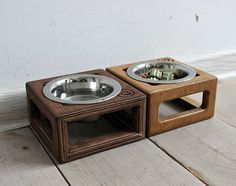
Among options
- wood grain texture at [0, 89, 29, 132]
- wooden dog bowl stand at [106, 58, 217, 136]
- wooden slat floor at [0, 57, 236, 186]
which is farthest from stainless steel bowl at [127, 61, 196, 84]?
wood grain texture at [0, 89, 29, 132]

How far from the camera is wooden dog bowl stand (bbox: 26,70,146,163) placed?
0.74 metres

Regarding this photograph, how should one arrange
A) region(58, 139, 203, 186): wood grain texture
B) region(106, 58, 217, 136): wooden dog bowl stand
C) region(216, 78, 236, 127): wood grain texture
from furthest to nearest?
region(216, 78, 236, 127): wood grain texture
region(106, 58, 217, 136): wooden dog bowl stand
region(58, 139, 203, 186): wood grain texture

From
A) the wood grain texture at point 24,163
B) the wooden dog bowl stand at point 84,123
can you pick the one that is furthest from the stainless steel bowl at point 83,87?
the wood grain texture at point 24,163

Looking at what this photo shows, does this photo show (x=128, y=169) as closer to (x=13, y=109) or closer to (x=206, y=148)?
(x=206, y=148)

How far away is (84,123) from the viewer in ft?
3.03

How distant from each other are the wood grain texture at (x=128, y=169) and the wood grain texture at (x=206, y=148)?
0.03 meters

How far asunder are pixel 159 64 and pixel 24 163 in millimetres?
430

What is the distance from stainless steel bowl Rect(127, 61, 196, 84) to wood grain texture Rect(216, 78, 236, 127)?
0.14m

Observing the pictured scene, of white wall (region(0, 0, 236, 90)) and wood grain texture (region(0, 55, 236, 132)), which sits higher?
white wall (region(0, 0, 236, 90))

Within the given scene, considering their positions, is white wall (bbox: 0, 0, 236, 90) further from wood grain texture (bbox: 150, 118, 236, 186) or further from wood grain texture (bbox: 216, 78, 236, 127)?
wood grain texture (bbox: 150, 118, 236, 186)

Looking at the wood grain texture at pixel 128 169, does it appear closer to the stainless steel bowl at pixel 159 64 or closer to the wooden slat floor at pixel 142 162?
the wooden slat floor at pixel 142 162

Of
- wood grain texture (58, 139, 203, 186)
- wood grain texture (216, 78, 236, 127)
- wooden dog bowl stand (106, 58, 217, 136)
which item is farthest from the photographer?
wood grain texture (216, 78, 236, 127)

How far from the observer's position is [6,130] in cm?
92

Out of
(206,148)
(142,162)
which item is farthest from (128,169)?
(206,148)
